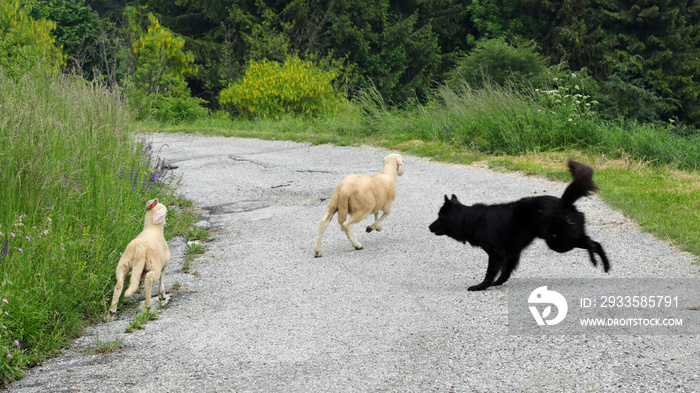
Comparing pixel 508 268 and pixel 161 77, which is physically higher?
pixel 508 268

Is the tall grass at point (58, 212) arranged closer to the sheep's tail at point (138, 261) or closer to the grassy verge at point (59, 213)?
the grassy verge at point (59, 213)

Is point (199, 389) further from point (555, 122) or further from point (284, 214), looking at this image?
point (555, 122)

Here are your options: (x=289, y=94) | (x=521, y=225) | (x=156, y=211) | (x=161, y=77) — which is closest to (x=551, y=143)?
(x=521, y=225)

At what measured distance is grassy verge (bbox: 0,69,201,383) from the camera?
452cm

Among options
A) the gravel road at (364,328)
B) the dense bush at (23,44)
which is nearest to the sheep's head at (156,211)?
the gravel road at (364,328)

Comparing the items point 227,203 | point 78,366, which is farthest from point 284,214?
point 78,366

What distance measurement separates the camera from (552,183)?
376 inches

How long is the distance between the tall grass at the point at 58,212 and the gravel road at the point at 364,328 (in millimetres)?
300

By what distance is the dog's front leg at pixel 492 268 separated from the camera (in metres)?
4.98

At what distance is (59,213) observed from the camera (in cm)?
607

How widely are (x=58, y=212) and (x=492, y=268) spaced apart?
3.89m

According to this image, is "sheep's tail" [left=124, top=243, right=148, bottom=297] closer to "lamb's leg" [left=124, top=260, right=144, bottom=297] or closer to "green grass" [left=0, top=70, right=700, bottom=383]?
"lamb's leg" [left=124, top=260, right=144, bottom=297]

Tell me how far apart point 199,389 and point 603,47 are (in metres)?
31.4

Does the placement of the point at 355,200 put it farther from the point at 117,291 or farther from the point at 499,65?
the point at 499,65
